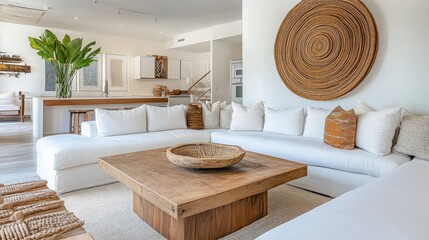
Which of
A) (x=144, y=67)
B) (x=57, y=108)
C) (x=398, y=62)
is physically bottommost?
(x=57, y=108)

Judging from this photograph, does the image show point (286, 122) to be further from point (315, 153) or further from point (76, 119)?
point (76, 119)

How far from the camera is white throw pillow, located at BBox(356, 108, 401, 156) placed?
2.72 meters

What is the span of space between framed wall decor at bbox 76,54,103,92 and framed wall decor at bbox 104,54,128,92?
0.22 meters

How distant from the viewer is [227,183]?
1.87 meters

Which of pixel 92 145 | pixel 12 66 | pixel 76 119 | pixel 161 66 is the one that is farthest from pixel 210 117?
pixel 12 66

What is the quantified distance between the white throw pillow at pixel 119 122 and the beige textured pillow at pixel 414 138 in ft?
10.1

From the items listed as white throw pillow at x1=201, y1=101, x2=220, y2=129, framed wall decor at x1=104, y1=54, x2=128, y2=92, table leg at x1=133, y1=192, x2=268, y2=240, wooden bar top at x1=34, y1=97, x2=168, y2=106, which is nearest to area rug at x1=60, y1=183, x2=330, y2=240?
table leg at x1=133, y1=192, x2=268, y2=240

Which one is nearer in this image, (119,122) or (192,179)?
(192,179)

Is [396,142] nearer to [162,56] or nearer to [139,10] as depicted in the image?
[139,10]

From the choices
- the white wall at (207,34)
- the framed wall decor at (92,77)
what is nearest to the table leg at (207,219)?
the white wall at (207,34)

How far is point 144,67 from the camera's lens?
32.3ft

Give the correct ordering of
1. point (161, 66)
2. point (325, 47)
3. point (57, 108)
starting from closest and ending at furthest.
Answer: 1. point (325, 47)
2. point (57, 108)
3. point (161, 66)

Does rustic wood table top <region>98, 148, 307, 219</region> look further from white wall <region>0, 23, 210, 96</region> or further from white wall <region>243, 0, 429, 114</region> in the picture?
white wall <region>0, 23, 210, 96</region>

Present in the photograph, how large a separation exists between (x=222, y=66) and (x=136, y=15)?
284 cm
